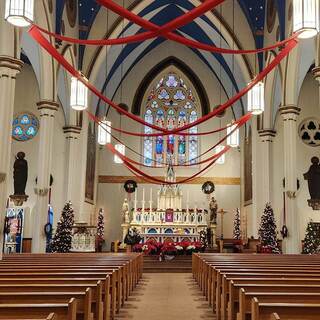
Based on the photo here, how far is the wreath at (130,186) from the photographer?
2783 centimetres

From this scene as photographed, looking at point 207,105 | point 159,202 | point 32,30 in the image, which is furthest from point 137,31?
point 32,30

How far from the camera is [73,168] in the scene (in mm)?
21812

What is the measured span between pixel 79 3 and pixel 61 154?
7296mm

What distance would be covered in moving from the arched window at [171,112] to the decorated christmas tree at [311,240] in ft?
31.4

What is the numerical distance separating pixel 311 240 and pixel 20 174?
44.7 feet

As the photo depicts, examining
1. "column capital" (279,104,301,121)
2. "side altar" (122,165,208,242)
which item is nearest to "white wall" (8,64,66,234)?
"side altar" (122,165,208,242)

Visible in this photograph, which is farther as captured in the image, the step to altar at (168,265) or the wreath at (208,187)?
the wreath at (208,187)

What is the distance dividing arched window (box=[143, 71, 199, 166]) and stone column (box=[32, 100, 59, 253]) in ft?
39.7

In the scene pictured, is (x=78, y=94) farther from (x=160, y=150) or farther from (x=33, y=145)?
(x=160, y=150)

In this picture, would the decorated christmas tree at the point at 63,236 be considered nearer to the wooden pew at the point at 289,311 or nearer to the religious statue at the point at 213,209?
the religious statue at the point at 213,209

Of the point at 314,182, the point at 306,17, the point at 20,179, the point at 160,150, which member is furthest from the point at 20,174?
the point at 306,17

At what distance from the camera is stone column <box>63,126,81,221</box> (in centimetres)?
2169

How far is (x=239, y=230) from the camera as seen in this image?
25.9 meters

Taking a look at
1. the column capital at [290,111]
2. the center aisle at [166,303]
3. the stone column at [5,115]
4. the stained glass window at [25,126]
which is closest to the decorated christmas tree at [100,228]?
the stained glass window at [25,126]
